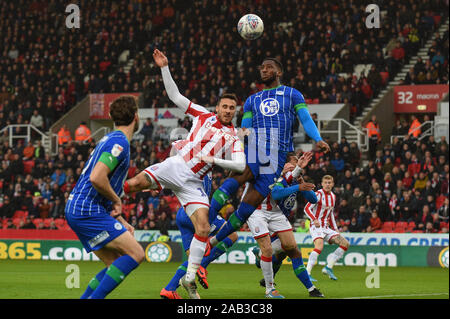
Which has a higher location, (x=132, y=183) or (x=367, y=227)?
(x=132, y=183)

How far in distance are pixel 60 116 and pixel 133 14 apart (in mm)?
6051

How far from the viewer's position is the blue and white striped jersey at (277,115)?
1061 cm

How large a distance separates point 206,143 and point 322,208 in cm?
606

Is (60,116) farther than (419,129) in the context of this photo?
Yes

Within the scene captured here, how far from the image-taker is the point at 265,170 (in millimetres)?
10469

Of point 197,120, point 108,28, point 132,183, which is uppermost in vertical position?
point 108,28

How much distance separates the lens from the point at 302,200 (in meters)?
24.7

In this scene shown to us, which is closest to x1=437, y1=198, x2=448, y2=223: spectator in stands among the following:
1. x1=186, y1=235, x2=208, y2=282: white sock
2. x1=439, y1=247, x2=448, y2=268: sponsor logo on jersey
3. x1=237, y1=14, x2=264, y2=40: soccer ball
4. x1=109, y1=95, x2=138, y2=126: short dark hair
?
x1=439, y1=247, x2=448, y2=268: sponsor logo on jersey

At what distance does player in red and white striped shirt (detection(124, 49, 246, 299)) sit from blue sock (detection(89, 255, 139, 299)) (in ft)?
5.97

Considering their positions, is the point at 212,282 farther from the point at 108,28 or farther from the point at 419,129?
the point at 108,28

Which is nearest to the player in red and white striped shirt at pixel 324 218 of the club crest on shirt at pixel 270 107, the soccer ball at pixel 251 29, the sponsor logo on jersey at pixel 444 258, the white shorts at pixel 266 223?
the soccer ball at pixel 251 29

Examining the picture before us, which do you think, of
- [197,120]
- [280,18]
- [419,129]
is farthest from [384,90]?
[197,120]
